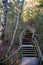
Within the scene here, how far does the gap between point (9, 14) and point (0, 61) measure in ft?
19.6

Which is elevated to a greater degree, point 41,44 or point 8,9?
point 8,9

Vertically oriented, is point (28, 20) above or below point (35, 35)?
above

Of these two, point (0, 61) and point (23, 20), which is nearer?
point (0, 61)

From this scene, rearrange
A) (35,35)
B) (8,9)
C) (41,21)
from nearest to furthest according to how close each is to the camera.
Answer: (41,21), (8,9), (35,35)

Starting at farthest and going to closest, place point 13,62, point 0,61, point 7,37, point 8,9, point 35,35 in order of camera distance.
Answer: point 35,35 < point 7,37 < point 8,9 < point 13,62 < point 0,61

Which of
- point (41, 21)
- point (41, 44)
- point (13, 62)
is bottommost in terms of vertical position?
point (13, 62)

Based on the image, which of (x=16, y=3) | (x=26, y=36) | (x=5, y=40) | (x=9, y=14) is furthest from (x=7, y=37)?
(x=26, y=36)

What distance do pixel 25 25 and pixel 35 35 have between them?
2.90m

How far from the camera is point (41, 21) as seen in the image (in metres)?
12.7

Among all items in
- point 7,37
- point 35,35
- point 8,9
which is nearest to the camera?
point 8,9

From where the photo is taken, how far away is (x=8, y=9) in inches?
531

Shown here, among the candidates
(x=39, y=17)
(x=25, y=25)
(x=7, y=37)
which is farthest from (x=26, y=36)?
Result: (x=39, y=17)

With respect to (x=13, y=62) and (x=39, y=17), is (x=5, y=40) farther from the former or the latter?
(x=13, y=62)

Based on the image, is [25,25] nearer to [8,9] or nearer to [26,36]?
[26,36]
